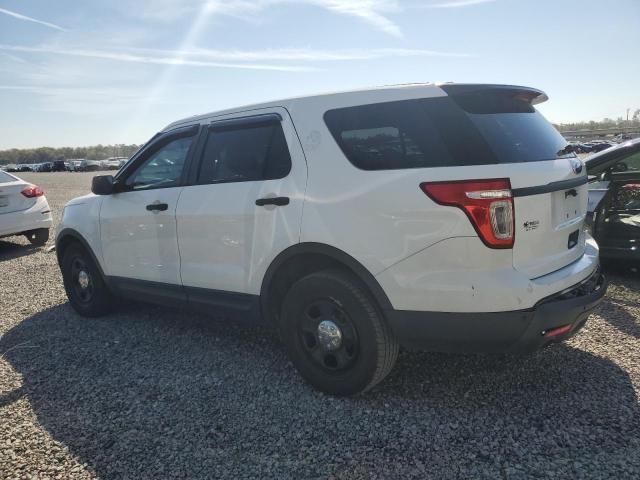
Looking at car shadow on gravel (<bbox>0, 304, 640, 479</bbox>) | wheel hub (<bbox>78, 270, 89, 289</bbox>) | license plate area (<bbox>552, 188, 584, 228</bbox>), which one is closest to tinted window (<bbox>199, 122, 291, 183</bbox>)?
car shadow on gravel (<bbox>0, 304, 640, 479</bbox>)

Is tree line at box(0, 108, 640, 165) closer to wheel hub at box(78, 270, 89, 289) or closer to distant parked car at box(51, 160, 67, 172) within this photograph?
distant parked car at box(51, 160, 67, 172)

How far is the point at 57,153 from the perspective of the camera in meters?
121

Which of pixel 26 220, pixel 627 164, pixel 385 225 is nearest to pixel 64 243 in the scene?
pixel 385 225

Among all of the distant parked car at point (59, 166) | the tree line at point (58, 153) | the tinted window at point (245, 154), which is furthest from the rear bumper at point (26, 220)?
the tree line at point (58, 153)

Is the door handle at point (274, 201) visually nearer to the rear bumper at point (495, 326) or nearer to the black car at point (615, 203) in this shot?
the rear bumper at point (495, 326)

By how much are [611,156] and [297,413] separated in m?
4.12

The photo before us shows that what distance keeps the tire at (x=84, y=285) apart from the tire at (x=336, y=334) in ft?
8.14

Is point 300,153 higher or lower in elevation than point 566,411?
higher

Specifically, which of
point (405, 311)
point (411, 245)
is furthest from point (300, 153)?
point (405, 311)

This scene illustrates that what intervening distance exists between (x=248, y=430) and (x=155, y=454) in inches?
19.9

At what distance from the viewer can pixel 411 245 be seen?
8.50 feet

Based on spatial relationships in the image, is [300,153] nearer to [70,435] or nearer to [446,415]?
[446,415]

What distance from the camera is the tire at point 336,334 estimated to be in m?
2.82

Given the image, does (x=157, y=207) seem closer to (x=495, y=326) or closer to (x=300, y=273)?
(x=300, y=273)
